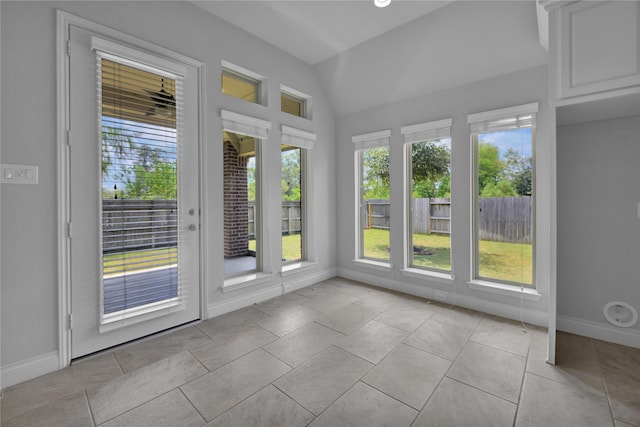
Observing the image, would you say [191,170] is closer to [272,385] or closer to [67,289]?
[67,289]

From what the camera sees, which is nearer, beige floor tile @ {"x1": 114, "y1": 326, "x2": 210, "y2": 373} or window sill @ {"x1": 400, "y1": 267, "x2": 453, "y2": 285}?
beige floor tile @ {"x1": 114, "y1": 326, "x2": 210, "y2": 373}

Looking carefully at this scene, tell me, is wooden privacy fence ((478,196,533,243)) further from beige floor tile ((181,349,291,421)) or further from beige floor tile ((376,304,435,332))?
beige floor tile ((181,349,291,421))

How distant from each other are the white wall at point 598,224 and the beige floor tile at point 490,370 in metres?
0.96

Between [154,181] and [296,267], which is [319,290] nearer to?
[296,267]

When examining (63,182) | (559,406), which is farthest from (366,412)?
(63,182)

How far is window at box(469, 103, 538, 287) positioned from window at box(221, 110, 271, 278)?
2.47 meters

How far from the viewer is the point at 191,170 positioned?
8.73 ft

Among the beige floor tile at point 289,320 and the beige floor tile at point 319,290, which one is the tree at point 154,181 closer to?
the beige floor tile at point 289,320

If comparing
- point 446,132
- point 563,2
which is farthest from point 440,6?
point 446,132

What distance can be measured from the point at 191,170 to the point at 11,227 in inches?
49.9

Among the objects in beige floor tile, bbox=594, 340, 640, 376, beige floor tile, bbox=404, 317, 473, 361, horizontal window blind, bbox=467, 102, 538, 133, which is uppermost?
horizontal window blind, bbox=467, 102, 538, 133

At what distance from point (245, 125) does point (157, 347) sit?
230 centimetres

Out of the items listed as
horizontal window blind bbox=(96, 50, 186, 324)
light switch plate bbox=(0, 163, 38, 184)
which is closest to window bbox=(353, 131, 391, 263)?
horizontal window blind bbox=(96, 50, 186, 324)

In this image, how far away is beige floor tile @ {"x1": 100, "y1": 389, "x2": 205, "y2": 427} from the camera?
1479mm
